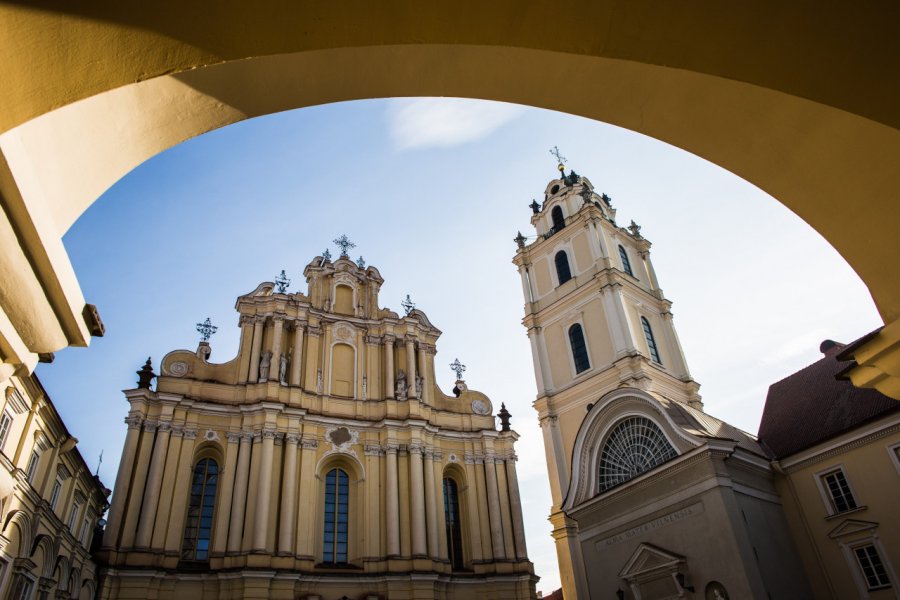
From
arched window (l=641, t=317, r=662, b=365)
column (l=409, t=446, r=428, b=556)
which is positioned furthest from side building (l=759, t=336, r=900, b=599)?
column (l=409, t=446, r=428, b=556)

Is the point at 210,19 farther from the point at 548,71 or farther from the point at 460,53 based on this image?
the point at 548,71

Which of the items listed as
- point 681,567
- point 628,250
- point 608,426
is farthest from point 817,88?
point 628,250

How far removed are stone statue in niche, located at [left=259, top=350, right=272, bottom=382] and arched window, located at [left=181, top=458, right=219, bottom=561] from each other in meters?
4.14

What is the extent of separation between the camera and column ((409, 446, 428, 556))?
26.6 meters

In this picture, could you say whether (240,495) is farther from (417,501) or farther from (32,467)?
(32,467)

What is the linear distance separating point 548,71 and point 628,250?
35904 mm

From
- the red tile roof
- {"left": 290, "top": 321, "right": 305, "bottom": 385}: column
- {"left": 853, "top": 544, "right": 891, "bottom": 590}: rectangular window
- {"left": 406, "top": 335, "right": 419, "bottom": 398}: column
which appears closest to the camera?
{"left": 853, "top": 544, "right": 891, "bottom": 590}: rectangular window

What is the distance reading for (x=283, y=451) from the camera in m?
27.0

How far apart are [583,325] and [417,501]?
42.5 feet

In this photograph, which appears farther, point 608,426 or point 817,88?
point 608,426

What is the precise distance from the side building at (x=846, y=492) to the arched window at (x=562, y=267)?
1625 cm

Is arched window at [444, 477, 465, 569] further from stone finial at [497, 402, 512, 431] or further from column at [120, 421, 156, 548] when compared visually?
column at [120, 421, 156, 548]

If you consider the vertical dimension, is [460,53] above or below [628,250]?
below

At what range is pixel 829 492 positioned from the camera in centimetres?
1944
